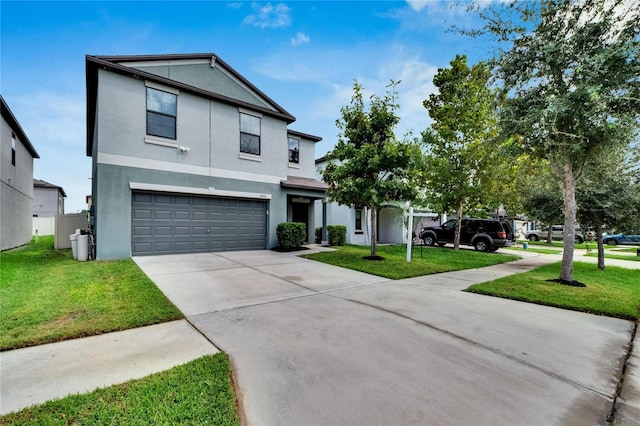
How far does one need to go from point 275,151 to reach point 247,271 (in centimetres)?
733

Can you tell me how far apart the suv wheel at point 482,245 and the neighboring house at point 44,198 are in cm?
3865

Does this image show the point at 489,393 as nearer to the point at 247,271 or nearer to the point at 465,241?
the point at 247,271

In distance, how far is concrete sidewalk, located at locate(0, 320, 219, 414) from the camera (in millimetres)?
2547

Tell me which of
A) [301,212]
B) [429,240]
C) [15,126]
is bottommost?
[429,240]

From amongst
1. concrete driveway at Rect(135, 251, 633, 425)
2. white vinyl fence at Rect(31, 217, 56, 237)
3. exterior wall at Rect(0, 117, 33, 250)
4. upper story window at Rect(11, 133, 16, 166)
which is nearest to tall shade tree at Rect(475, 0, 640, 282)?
concrete driveway at Rect(135, 251, 633, 425)

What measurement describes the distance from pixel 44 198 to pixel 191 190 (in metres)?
31.1

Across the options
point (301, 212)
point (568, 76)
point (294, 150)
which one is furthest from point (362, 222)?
point (568, 76)

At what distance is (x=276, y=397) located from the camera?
246 centimetres

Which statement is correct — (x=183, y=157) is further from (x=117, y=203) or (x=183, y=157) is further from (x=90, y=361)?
(x=90, y=361)

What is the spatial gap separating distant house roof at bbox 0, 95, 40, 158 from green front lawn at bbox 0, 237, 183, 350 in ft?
25.5

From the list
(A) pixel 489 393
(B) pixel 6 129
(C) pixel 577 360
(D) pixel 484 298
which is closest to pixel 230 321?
(A) pixel 489 393

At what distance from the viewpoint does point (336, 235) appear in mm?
16094

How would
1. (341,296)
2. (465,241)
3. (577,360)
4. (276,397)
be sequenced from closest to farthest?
(276,397) < (577,360) < (341,296) < (465,241)

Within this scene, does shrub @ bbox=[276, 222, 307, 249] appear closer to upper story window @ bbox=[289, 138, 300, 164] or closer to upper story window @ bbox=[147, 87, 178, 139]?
upper story window @ bbox=[289, 138, 300, 164]
